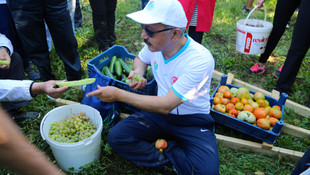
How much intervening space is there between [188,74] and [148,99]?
470 millimetres

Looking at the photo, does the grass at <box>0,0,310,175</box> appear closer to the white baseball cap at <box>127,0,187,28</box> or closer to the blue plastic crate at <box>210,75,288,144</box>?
the blue plastic crate at <box>210,75,288,144</box>

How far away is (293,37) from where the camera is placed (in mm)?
3365

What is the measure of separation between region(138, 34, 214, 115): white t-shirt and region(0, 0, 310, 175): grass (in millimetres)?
859

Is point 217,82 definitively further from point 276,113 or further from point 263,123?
point 263,123

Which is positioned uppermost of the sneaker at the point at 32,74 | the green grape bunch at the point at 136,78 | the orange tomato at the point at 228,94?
the green grape bunch at the point at 136,78

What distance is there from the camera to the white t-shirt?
2.08m

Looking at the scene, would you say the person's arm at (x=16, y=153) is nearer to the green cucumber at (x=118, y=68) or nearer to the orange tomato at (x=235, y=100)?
the green cucumber at (x=118, y=68)

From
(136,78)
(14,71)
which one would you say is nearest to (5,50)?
(14,71)

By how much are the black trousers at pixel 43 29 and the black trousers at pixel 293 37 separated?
333 cm

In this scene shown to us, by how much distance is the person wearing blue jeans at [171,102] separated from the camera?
2.06m

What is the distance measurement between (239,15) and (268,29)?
9.97 feet

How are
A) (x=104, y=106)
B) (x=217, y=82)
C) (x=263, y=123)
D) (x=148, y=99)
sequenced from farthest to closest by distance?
1. (x=217, y=82)
2. (x=104, y=106)
3. (x=263, y=123)
4. (x=148, y=99)

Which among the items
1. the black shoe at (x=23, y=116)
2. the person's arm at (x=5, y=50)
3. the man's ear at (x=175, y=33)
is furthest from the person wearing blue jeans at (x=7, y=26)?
the man's ear at (x=175, y=33)

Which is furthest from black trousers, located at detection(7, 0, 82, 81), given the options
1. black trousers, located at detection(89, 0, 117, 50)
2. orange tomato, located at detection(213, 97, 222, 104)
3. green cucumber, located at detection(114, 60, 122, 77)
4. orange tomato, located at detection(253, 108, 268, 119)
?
orange tomato, located at detection(253, 108, 268, 119)
